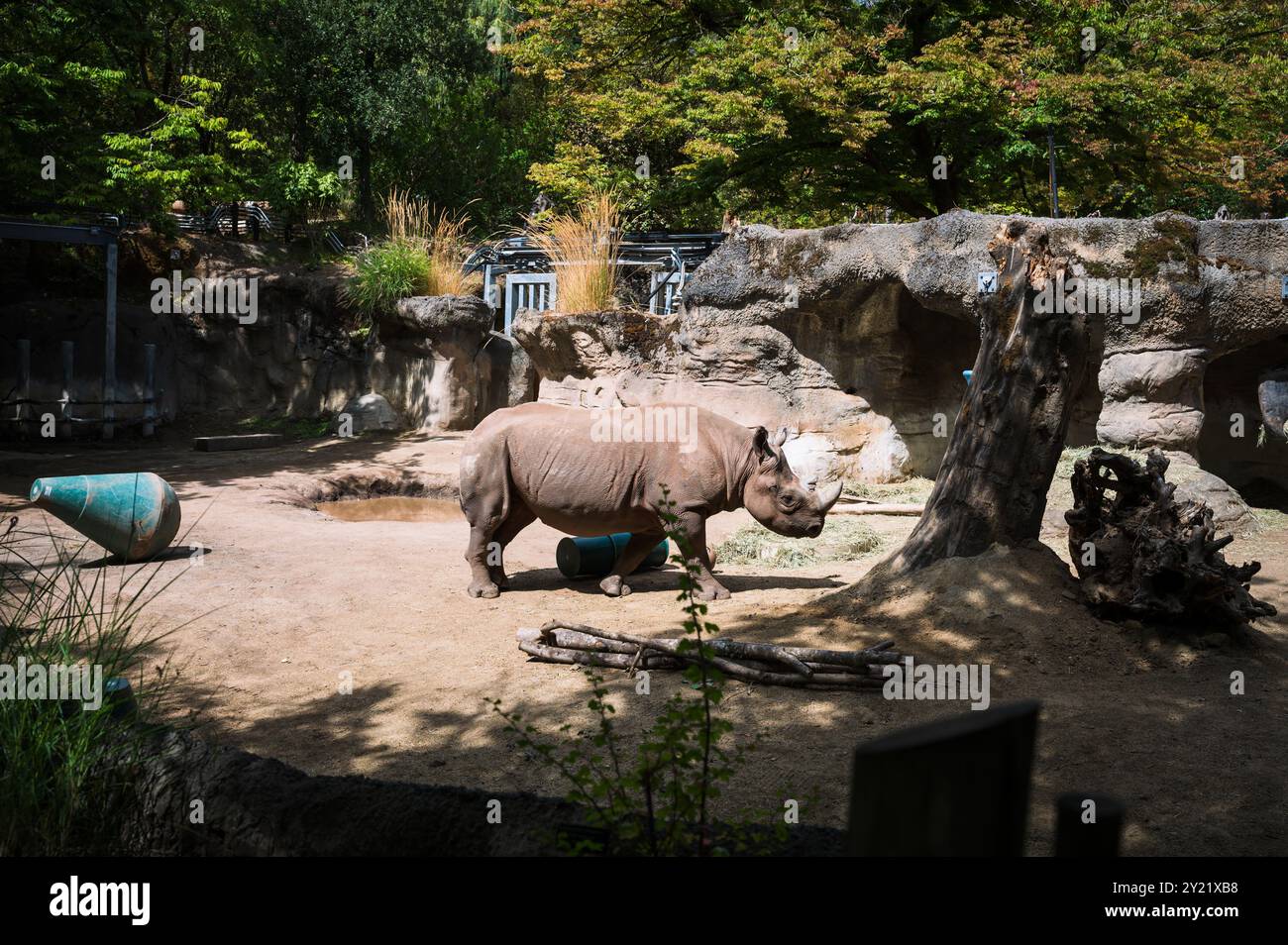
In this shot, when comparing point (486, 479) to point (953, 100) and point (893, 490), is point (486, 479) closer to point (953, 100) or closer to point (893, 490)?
point (893, 490)

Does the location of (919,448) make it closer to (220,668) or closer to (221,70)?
(220,668)

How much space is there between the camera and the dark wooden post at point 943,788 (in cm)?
143

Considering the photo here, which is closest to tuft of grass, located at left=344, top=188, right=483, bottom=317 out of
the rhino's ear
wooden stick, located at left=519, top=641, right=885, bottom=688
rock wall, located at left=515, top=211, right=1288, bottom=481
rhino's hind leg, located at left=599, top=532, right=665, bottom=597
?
rock wall, located at left=515, top=211, right=1288, bottom=481

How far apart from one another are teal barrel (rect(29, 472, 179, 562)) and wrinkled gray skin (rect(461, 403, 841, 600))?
228cm

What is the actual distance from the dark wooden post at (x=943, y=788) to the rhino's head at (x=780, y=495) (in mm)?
6096

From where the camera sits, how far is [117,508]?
7.80 m

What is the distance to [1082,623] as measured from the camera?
583 cm

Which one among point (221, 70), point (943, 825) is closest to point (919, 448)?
point (943, 825)

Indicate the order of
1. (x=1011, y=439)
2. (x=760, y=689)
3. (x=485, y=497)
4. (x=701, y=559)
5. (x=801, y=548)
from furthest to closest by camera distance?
(x=801, y=548) → (x=485, y=497) → (x=701, y=559) → (x=1011, y=439) → (x=760, y=689)

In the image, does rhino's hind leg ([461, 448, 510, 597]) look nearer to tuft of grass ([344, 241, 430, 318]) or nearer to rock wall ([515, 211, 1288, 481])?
rock wall ([515, 211, 1288, 481])

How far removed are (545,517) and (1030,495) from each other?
10.9 feet

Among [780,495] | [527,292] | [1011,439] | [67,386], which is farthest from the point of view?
[527,292]

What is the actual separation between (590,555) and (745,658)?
9.87 ft

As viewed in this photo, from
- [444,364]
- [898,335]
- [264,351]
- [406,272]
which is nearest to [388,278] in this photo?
[406,272]
